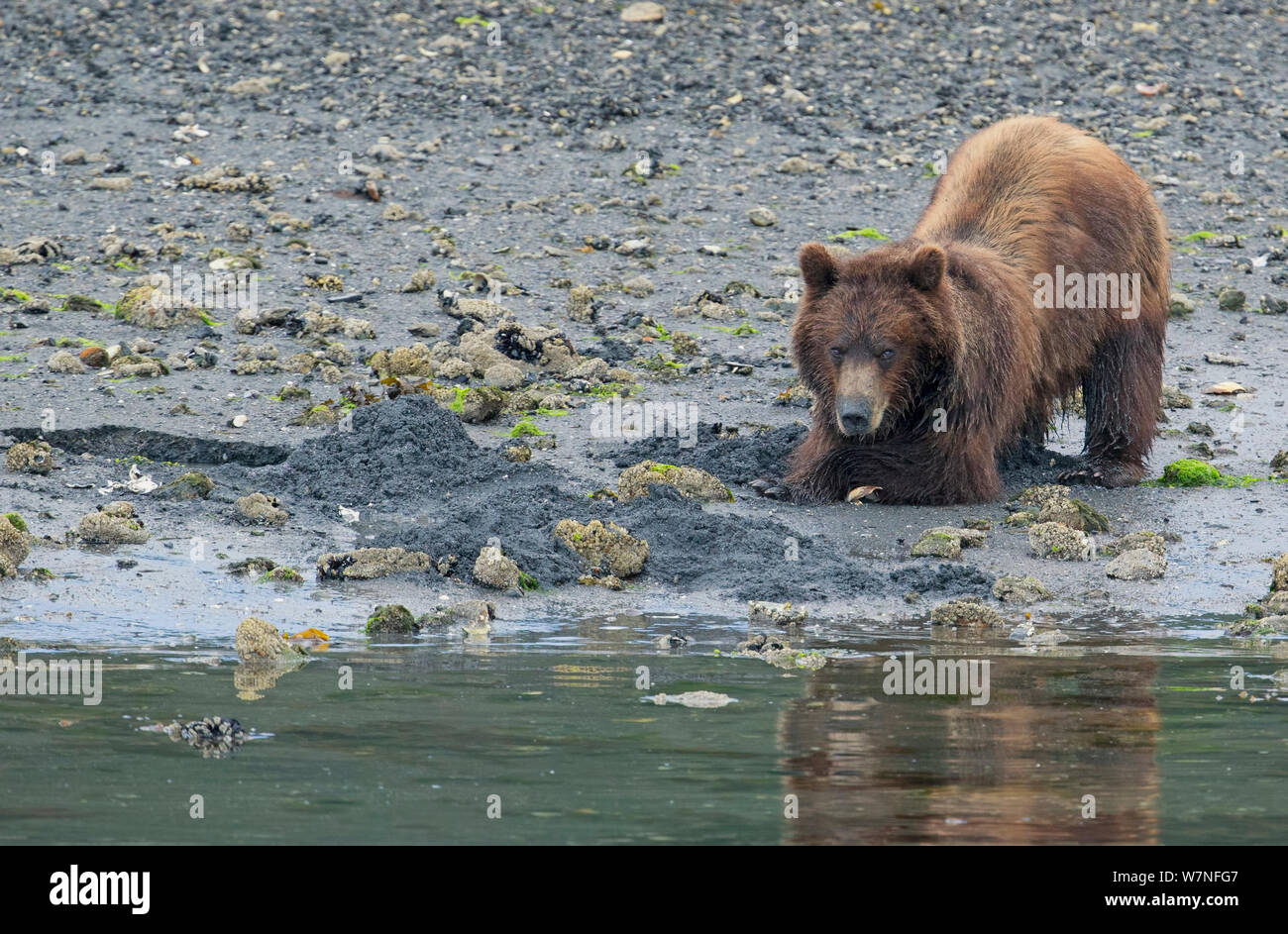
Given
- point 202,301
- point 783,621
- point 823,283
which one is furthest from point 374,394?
point 783,621

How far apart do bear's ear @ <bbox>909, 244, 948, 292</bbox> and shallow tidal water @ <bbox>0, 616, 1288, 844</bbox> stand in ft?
7.61

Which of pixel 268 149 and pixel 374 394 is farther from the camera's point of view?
pixel 268 149

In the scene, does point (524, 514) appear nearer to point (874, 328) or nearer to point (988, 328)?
point (874, 328)

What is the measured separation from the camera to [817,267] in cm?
999

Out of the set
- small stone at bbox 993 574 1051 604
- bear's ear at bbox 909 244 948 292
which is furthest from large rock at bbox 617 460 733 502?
small stone at bbox 993 574 1051 604

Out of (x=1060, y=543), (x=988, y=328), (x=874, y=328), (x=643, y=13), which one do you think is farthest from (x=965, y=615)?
(x=643, y=13)

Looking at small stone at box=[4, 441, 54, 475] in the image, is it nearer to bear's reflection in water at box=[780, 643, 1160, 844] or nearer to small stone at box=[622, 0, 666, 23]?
bear's reflection in water at box=[780, 643, 1160, 844]

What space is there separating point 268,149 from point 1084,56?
7.97 meters

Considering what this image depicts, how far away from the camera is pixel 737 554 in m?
9.22

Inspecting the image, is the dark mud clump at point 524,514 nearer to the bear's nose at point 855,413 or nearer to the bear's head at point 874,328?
the bear's nose at point 855,413
